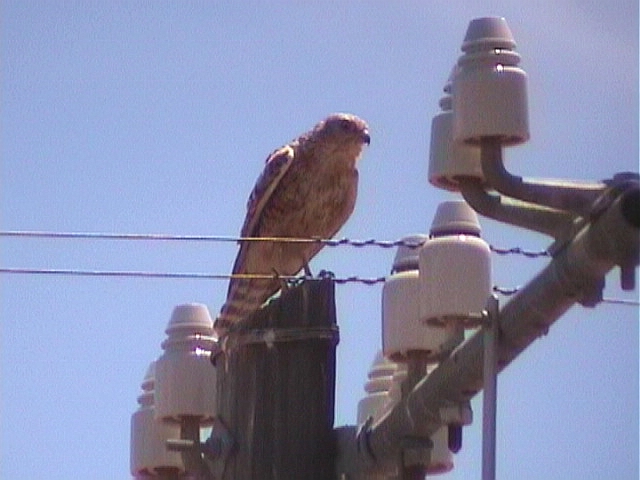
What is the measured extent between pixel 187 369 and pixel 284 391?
2.10 ft

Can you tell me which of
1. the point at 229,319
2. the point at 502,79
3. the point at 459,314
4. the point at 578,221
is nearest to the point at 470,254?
the point at 459,314

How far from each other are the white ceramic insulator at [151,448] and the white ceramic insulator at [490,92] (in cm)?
189

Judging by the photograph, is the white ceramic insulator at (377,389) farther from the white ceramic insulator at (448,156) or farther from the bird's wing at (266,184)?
the bird's wing at (266,184)

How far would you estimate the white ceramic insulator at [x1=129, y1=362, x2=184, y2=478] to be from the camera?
7.22m

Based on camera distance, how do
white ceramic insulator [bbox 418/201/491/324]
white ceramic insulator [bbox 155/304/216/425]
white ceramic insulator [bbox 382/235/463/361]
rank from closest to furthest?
white ceramic insulator [bbox 418/201/491/324] < white ceramic insulator [bbox 382/235/463/361] < white ceramic insulator [bbox 155/304/216/425]

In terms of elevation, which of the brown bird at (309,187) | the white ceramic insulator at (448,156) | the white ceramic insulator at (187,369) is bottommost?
the white ceramic insulator at (187,369)

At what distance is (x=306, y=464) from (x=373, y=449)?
0.31m

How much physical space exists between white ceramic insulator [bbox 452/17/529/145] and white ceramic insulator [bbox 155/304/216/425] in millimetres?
1698

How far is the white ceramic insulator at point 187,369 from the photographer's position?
23.4ft

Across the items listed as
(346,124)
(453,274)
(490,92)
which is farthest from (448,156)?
(346,124)

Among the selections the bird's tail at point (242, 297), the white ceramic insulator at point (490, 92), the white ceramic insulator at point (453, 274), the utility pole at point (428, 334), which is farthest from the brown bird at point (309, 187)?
the white ceramic insulator at point (490, 92)

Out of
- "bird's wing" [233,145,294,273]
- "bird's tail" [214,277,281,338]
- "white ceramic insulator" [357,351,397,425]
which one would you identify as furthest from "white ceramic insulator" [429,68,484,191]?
"bird's wing" [233,145,294,273]

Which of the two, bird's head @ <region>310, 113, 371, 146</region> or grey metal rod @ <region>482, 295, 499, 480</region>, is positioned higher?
bird's head @ <region>310, 113, 371, 146</region>

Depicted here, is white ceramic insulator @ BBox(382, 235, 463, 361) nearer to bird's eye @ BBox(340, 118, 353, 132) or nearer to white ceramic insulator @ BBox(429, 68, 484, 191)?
white ceramic insulator @ BBox(429, 68, 484, 191)
